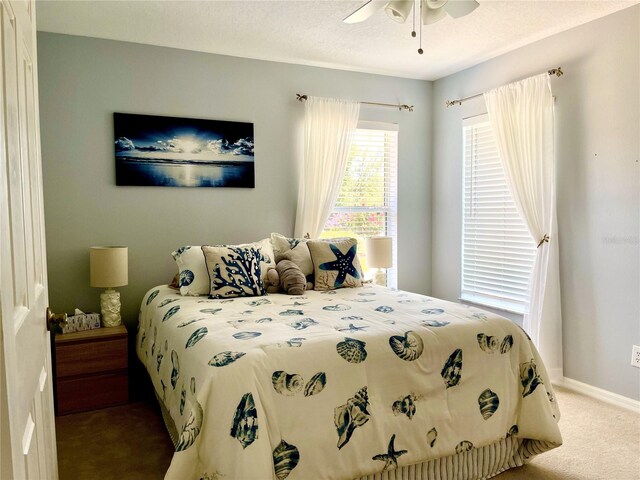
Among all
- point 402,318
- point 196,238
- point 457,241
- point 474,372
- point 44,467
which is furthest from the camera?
point 457,241

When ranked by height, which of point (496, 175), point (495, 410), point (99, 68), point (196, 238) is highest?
point (99, 68)

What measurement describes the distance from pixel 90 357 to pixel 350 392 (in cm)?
204

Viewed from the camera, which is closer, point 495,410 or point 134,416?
point 495,410

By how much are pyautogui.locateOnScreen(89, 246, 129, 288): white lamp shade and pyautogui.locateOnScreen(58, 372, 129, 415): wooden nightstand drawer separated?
24.5 inches

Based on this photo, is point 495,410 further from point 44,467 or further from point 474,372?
point 44,467

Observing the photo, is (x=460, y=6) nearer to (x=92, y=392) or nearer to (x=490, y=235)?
(x=490, y=235)

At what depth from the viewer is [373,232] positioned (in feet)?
15.5

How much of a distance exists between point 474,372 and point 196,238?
8.12ft

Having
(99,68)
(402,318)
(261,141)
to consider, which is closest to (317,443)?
(402,318)

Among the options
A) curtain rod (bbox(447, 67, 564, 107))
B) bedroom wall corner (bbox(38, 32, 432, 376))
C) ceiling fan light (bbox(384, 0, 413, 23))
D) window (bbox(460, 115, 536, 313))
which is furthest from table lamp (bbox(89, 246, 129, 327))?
curtain rod (bbox(447, 67, 564, 107))

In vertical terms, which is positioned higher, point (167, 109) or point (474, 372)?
point (167, 109)

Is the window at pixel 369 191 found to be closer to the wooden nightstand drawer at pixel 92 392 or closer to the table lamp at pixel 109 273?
the table lamp at pixel 109 273

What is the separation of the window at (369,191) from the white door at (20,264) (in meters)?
3.28

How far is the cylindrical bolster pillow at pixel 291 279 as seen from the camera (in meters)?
3.33
